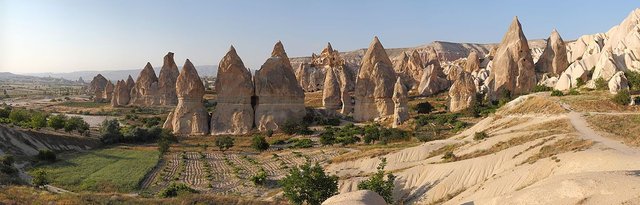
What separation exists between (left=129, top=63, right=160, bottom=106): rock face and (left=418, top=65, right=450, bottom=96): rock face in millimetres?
45047

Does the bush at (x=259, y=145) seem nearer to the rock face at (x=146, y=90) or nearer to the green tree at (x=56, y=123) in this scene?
the green tree at (x=56, y=123)

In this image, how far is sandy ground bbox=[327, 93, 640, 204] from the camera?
9945 millimetres

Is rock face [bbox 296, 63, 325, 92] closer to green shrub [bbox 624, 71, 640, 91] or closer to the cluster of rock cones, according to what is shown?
the cluster of rock cones

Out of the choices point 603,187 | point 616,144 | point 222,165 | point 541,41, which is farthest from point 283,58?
point 541,41

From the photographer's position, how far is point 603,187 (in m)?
9.66

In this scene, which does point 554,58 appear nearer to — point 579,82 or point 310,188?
point 579,82

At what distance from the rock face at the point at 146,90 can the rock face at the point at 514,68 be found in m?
55.4

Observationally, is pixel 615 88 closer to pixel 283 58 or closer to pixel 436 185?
pixel 436 185

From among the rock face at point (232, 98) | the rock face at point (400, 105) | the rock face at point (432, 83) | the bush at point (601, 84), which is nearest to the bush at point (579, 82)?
the bush at point (601, 84)

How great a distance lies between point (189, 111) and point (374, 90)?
18812 millimetres

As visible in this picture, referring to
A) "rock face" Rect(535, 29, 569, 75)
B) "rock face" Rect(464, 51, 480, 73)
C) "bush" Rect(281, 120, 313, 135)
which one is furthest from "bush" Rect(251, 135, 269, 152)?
"rock face" Rect(464, 51, 480, 73)

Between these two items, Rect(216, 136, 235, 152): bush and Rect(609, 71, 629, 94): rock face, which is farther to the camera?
Rect(216, 136, 235, 152): bush

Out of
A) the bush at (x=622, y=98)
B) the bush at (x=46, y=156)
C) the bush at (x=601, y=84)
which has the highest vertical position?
the bush at (x=601, y=84)

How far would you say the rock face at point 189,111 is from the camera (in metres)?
44.3
